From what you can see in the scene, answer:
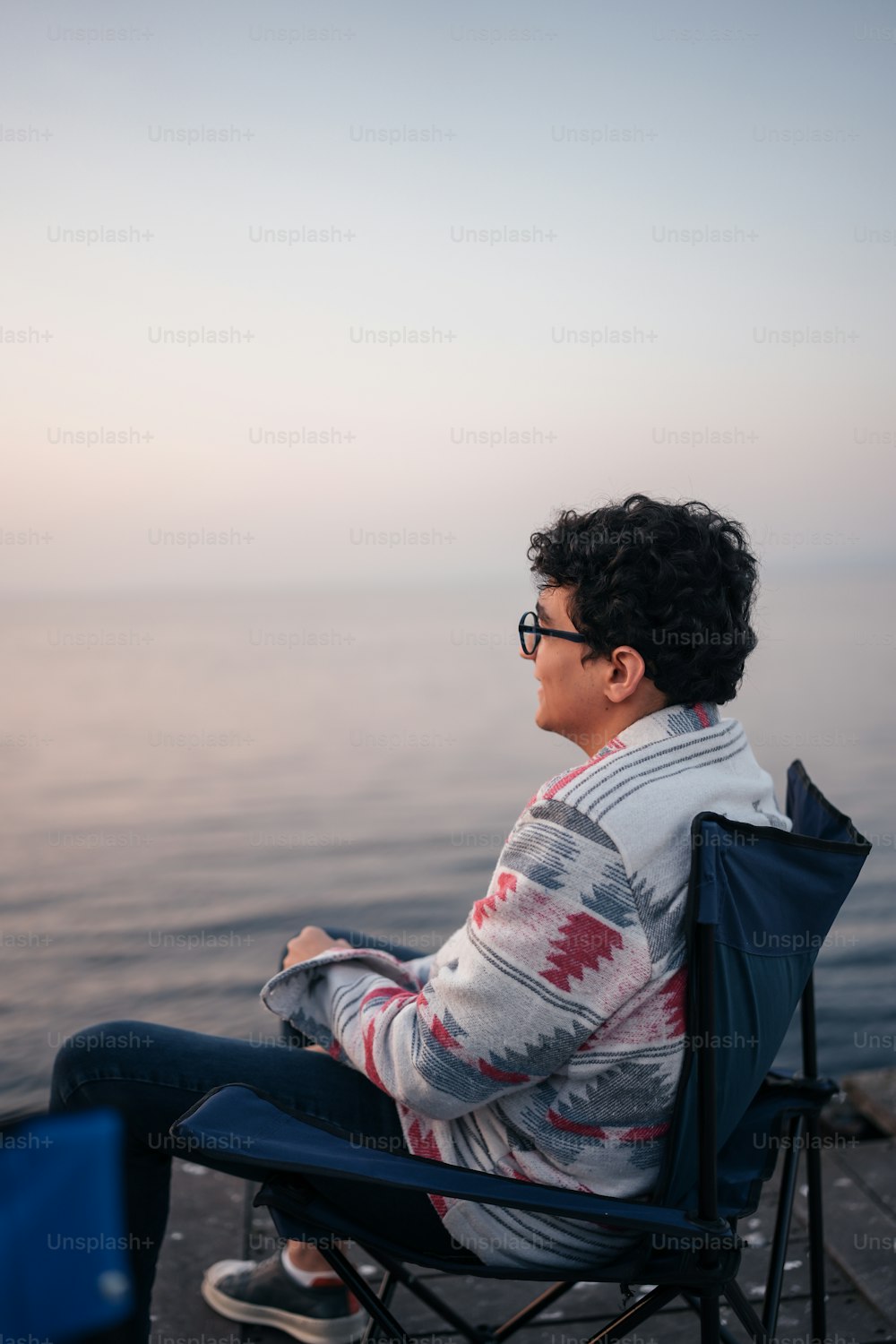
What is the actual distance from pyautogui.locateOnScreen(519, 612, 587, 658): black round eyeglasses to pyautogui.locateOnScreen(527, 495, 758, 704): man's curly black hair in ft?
0.05

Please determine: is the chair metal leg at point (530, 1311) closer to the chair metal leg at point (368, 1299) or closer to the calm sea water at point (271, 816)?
the chair metal leg at point (368, 1299)

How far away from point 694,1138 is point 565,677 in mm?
700

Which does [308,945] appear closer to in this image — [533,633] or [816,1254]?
[533,633]

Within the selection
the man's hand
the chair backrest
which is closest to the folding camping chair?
the chair backrest

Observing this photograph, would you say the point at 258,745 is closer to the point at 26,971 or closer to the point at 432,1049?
the point at 26,971

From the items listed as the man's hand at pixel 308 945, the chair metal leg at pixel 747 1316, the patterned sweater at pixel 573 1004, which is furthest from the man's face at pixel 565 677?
the chair metal leg at pixel 747 1316

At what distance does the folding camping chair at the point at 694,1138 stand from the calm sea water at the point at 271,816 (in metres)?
0.62

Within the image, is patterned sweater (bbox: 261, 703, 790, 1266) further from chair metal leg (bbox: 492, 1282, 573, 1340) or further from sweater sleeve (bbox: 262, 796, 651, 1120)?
chair metal leg (bbox: 492, 1282, 573, 1340)

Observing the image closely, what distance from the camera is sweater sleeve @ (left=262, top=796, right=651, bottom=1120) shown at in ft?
5.10

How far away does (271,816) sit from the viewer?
8547 mm

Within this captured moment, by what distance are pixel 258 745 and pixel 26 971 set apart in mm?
5852

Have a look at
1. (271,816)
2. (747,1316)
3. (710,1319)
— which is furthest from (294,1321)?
(271,816)

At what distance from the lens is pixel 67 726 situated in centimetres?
1271

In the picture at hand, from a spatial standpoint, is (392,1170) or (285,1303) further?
(285,1303)
